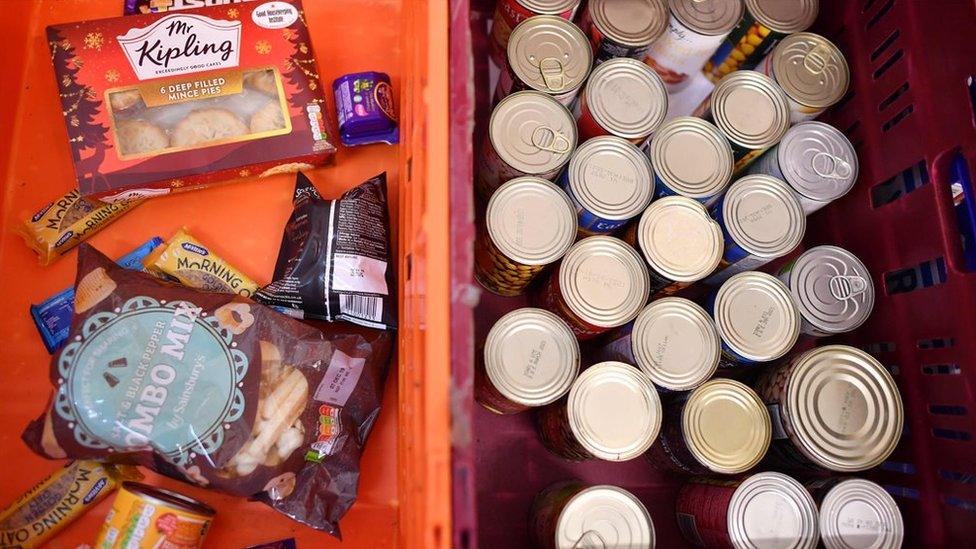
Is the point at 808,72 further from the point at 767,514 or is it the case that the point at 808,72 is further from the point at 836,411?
the point at 767,514

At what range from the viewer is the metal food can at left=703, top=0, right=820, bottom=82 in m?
1.11

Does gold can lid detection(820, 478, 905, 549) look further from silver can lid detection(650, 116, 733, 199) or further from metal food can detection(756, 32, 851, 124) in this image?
metal food can detection(756, 32, 851, 124)

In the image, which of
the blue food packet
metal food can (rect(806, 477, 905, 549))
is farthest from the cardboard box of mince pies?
metal food can (rect(806, 477, 905, 549))

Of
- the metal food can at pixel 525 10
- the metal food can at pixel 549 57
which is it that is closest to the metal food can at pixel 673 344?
the metal food can at pixel 549 57

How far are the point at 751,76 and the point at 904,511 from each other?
0.74 metres

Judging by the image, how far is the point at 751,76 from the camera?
1.09 metres

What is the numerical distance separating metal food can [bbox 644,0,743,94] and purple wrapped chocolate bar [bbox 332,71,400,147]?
0.46 metres

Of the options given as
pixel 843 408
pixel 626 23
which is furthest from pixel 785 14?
pixel 843 408

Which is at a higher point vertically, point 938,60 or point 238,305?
point 938,60

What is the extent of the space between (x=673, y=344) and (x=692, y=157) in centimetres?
30

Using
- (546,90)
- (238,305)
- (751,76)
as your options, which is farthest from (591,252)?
(238,305)

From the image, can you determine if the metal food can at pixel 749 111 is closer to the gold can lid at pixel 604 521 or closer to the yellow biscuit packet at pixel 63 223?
the gold can lid at pixel 604 521

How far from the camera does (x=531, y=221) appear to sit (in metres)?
0.97

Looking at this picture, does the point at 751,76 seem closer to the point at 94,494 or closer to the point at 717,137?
the point at 717,137
